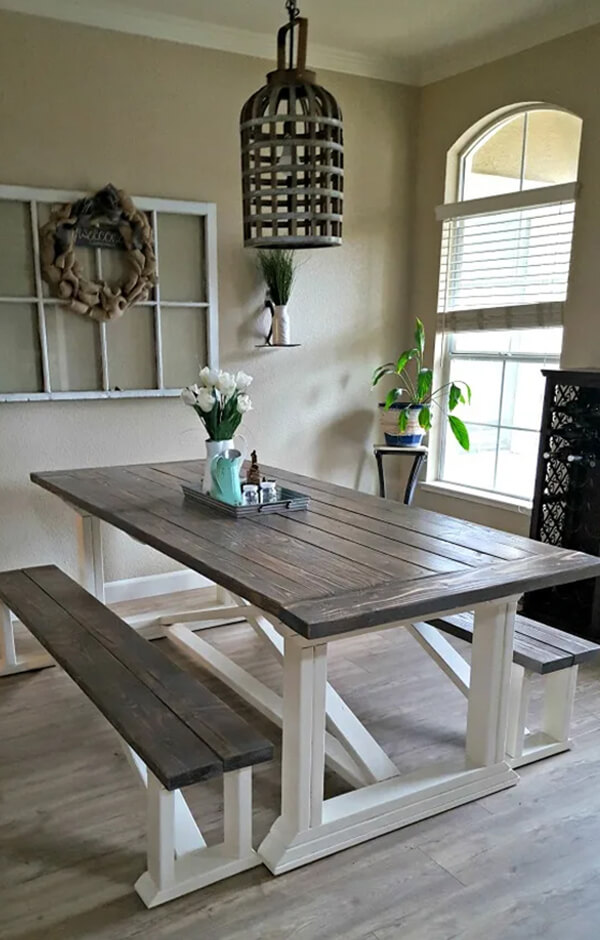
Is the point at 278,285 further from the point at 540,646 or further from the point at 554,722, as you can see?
the point at 554,722

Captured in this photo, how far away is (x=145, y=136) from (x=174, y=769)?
2995 mm

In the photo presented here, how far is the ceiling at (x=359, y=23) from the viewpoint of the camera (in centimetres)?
341

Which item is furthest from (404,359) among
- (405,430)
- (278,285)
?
(278,285)

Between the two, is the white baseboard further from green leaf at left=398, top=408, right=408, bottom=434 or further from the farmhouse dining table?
green leaf at left=398, top=408, right=408, bottom=434

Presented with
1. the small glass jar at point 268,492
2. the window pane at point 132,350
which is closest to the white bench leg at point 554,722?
the small glass jar at point 268,492

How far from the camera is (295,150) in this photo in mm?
2148

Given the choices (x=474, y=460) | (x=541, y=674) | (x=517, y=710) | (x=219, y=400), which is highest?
(x=219, y=400)

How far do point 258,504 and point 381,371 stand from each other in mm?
2009

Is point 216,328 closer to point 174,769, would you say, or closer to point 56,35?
point 56,35

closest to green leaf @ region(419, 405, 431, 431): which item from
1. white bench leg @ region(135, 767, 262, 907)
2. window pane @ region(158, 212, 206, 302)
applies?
window pane @ region(158, 212, 206, 302)

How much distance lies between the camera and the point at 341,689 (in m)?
2.96

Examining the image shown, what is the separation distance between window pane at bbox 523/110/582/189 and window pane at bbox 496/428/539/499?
127 centimetres

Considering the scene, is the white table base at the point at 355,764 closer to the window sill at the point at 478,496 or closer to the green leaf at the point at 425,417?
the window sill at the point at 478,496

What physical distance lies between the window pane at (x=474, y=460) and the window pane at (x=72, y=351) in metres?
2.06
